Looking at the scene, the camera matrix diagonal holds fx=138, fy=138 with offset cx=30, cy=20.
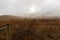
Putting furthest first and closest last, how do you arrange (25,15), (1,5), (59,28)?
(1,5) → (25,15) → (59,28)

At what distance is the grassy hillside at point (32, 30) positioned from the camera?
1.42 metres

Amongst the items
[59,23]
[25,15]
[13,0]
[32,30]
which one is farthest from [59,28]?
[13,0]

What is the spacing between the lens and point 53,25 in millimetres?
1421

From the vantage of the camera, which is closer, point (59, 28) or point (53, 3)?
point (59, 28)

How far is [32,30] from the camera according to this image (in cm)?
144

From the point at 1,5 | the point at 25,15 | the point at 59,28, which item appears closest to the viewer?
the point at 59,28

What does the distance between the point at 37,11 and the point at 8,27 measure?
372 millimetres

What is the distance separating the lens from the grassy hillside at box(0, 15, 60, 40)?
Result: 1.42 metres

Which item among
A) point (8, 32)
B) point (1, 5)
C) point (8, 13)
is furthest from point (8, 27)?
point (1, 5)

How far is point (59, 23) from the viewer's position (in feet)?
4.67

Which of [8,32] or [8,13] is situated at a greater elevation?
[8,13]

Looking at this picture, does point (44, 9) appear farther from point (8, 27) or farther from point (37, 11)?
point (8, 27)

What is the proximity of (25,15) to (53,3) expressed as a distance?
348 millimetres

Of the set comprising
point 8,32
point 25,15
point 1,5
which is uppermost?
point 1,5
